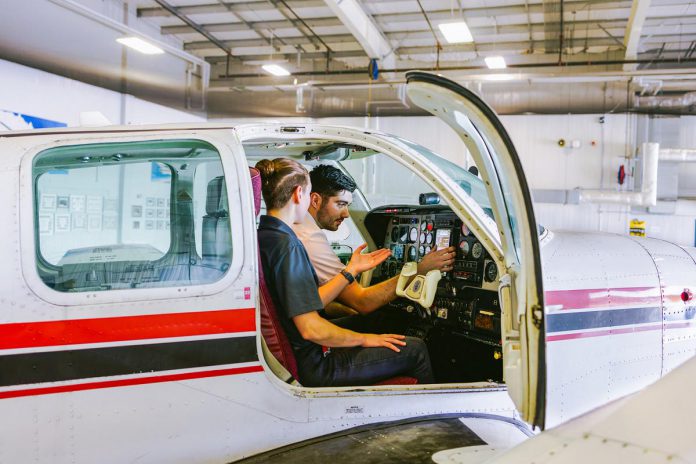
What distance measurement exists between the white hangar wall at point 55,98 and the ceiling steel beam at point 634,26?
24.2 ft

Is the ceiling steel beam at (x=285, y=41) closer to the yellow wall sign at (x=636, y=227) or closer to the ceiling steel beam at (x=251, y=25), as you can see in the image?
the ceiling steel beam at (x=251, y=25)

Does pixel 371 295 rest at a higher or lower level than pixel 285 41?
lower

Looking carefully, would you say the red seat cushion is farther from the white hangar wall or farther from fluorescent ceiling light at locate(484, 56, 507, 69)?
fluorescent ceiling light at locate(484, 56, 507, 69)

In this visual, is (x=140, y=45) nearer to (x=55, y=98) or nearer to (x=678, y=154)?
(x=55, y=98)

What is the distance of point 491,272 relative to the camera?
10.0 ft

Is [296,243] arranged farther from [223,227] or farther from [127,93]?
[127,93]

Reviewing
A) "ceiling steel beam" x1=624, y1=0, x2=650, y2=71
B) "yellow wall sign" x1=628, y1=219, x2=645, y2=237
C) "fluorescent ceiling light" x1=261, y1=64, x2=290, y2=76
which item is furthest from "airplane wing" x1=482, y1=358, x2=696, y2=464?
"yellow wall sign" x1=628, y1=219, x2=645, y2=237

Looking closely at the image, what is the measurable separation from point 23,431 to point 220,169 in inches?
44.8

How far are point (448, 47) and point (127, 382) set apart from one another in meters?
10.8

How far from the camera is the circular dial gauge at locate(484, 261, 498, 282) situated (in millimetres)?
3037

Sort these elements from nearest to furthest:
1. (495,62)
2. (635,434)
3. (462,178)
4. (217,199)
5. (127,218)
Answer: (635,434), (127,218), (217,199), (462,178), (495,62)

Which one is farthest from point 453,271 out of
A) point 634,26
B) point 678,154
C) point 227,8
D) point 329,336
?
point 678,154

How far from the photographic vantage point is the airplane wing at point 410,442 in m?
2.13

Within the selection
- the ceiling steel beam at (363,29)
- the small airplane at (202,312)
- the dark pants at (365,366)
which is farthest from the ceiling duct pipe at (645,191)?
the dark pants at (365,366)
